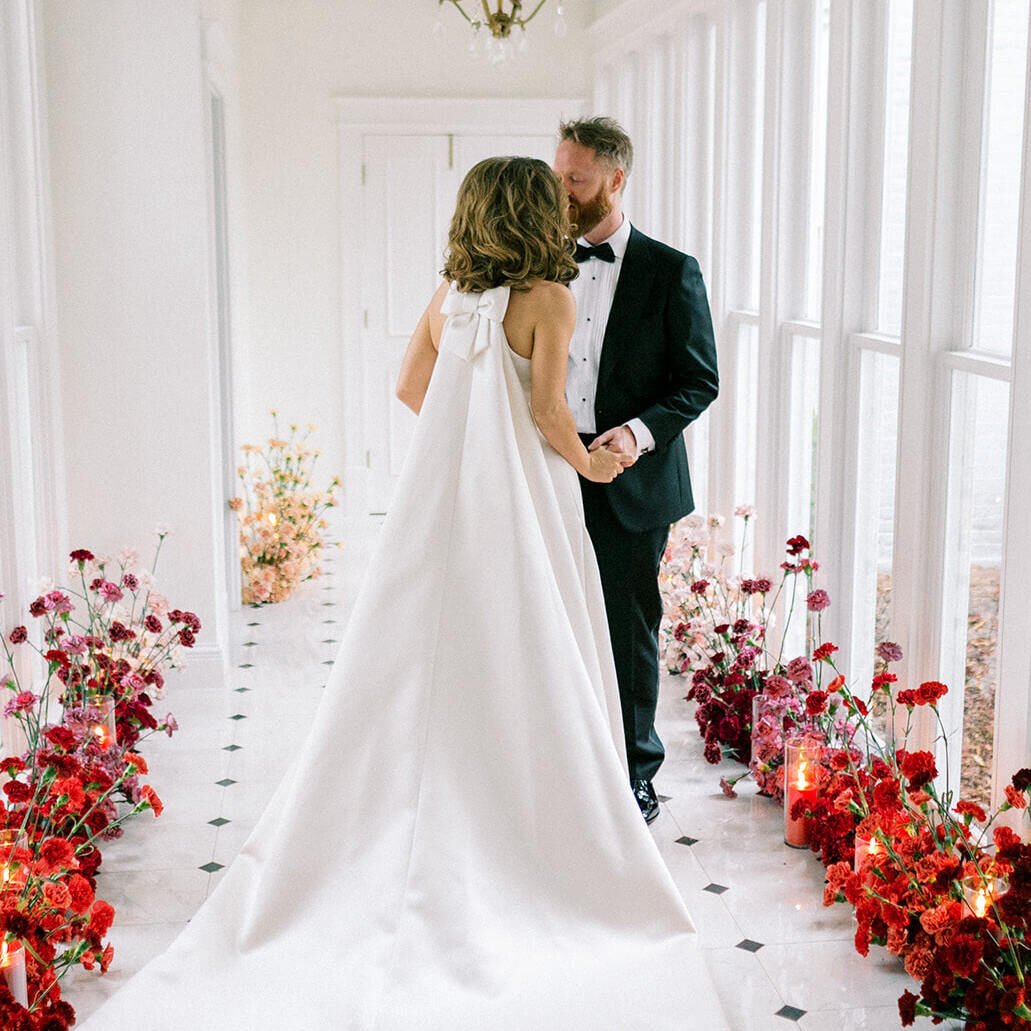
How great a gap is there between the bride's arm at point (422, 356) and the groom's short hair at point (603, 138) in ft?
1.73

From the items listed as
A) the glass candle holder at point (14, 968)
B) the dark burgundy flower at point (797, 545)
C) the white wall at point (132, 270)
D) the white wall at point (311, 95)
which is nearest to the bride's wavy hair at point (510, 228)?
the dark burgundy flower at point (797, 545)

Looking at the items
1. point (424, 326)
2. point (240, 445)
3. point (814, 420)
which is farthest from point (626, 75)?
point (424, 326)

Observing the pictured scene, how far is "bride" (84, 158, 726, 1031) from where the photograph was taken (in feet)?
8.27

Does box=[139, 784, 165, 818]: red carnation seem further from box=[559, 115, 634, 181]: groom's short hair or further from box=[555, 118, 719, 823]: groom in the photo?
box=[559, 115, 634, 181]: groom's short hair

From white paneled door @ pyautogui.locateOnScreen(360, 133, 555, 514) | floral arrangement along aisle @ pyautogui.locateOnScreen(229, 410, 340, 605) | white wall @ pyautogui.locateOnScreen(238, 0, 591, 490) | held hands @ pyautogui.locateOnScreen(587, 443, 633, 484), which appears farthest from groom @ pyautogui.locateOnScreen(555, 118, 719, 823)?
white paneled door @ pyautogui.locateOnScreen(360, 133, 555, 514)

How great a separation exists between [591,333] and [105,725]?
5.47ft

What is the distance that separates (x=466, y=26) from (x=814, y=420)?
4532 millimetres

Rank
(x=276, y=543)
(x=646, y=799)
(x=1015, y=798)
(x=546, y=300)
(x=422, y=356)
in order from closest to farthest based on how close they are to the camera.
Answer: (x=1015, y=798) → (x=546, y=300) → (x=422, y=356) → (x=646, y=799) → (x=276, y=543)

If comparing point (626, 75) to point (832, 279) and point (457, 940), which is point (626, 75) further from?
point (457, 940)

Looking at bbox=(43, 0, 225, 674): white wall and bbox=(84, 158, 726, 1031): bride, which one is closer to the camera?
bbox=(84, 158, 726, 1031): bride

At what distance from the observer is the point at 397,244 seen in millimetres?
7977

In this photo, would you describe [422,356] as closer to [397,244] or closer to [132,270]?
[132,270]

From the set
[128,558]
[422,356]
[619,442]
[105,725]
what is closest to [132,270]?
[128,558]

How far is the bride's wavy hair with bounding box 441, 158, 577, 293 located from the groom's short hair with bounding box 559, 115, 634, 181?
1.38 feet
